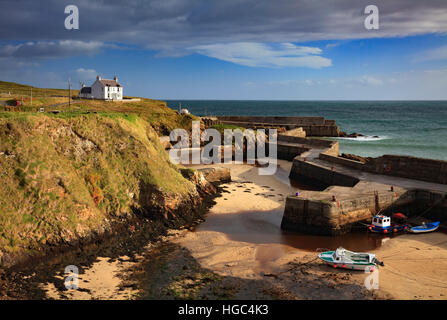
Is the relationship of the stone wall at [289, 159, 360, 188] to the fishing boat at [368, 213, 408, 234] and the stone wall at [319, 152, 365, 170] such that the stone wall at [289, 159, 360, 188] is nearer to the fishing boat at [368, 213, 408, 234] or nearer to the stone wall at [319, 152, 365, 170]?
the stone wall at [319, 152, 365, 170]

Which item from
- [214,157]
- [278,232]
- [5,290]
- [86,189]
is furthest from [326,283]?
[214,157]

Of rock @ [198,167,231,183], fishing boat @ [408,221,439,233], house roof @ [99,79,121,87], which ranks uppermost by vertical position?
house roof @ [99,79,121,87]

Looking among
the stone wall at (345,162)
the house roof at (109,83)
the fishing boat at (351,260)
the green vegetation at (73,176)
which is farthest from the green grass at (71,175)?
the house roof at (109,83)

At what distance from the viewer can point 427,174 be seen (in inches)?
1111

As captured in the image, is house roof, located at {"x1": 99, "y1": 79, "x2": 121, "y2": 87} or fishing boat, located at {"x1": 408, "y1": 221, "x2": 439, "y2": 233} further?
house roof, located at {"x1": 99, "y1": 79, "x2": 121, "y2": 87}

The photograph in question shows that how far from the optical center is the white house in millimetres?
75562

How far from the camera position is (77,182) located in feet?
74.0

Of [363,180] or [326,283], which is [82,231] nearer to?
[326,283]

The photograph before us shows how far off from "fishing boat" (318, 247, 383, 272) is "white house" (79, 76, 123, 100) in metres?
67.6

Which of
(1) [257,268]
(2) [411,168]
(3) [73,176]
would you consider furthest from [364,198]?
(3) [73,176]

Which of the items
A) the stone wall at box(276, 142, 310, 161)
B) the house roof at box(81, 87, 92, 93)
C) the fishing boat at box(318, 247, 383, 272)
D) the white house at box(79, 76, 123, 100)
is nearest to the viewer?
the fishing boat at box(318, 247, 383, 272)

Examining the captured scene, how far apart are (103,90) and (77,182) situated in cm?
5756

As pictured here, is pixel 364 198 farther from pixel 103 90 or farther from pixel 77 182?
pixel 103 90

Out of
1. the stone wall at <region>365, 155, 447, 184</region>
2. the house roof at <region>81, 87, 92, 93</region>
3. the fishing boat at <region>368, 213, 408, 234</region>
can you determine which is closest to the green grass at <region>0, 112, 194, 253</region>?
the fishing boat at <region>368, 213, 408, 234</region>
